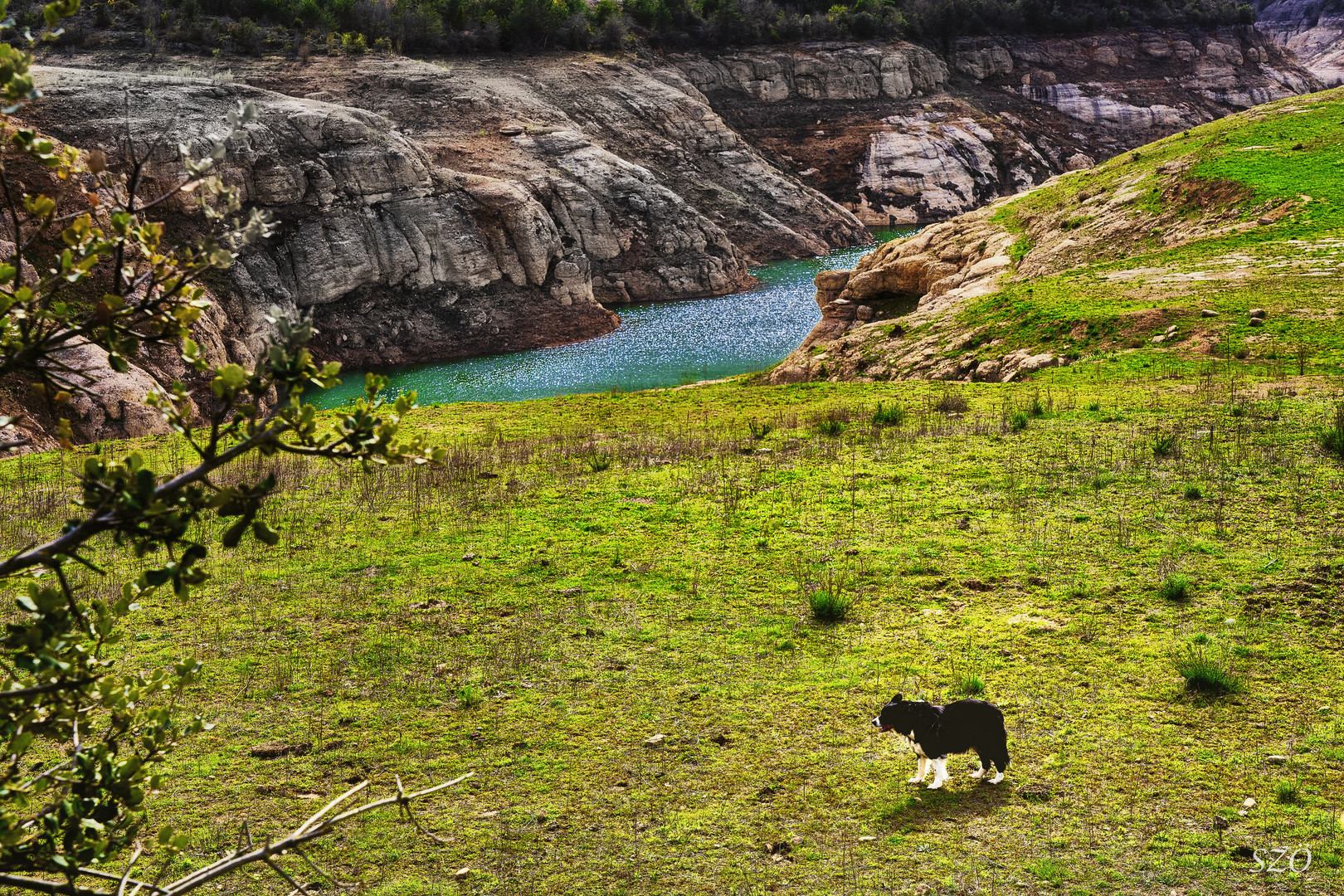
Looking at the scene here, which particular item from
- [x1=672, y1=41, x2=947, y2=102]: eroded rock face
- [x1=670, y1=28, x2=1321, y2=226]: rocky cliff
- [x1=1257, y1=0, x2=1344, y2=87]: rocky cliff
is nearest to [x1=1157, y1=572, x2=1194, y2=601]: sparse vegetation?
[x1=670, y1=28, x2=1321, y2=226]: rocky cliff

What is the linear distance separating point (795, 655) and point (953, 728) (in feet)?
7.65

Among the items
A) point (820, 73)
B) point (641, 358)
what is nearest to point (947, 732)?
point (641, 358)

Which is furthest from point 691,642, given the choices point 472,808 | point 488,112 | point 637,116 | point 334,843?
point 637,116

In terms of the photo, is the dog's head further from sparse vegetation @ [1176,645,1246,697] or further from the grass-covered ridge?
the grass-covered ridge

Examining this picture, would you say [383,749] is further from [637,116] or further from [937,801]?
[637,116]

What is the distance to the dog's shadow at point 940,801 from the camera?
6.84 m

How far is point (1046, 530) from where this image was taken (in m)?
11.6

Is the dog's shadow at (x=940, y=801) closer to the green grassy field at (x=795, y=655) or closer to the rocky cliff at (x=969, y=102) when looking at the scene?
the green grassy field at (x=795, y=655)

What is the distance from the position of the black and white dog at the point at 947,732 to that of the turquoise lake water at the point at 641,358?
29.5 meters

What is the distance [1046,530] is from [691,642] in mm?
4799

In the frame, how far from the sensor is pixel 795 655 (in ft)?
30.5

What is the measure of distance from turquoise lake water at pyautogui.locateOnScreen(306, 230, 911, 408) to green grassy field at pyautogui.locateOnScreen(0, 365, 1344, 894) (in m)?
22.8

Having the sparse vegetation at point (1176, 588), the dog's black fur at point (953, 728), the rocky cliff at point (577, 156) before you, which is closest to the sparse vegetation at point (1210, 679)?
the sparse vegetation at point (1176, 588)

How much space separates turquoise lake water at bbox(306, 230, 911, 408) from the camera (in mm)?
40562
